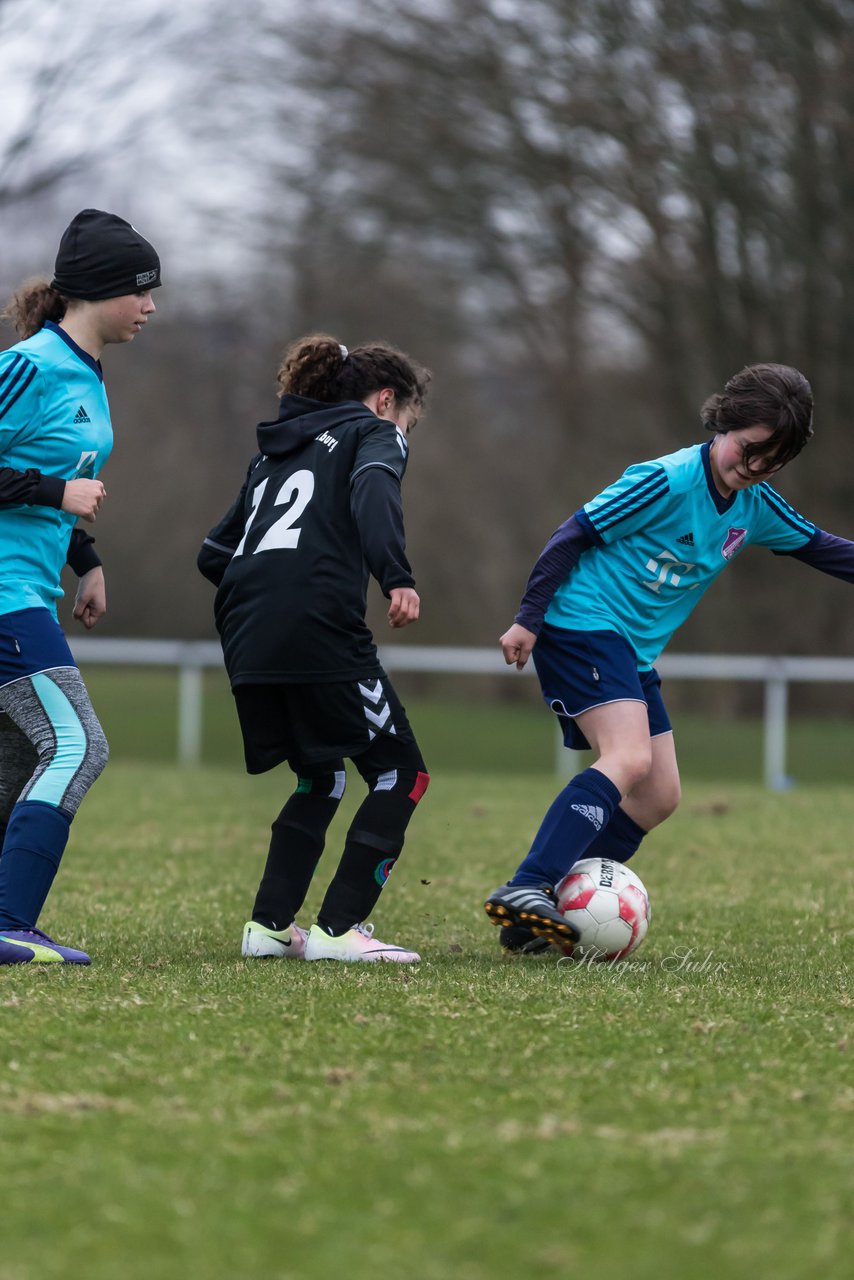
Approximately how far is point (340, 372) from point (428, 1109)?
2.63m

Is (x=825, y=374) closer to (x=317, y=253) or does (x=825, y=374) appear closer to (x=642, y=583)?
(x=317, y=253)

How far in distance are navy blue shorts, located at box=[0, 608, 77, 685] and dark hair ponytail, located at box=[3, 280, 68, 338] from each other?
0.88 meters

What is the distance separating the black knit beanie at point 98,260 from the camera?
468 centimetres

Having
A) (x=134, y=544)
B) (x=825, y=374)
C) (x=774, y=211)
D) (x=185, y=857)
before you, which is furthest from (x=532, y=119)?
(x=185, y=857)

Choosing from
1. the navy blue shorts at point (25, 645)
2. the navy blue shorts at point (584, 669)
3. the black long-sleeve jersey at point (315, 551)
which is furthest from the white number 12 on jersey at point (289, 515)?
the navy blue shorts at point (584, 669)

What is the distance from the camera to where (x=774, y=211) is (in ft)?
64.2

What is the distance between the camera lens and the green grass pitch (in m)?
2.31

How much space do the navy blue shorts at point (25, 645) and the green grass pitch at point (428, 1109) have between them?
0.81 meters

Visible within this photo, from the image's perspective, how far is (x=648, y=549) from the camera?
5.09 metres

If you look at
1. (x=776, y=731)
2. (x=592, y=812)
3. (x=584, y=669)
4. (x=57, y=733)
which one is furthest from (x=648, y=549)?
(x=776, y=731)

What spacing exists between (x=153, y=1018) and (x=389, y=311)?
20.2 meters

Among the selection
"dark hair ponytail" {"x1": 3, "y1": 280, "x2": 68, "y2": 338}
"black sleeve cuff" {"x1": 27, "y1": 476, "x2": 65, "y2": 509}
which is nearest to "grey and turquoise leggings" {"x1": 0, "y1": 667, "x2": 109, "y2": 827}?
"black sleeve cuff" {"x1": 27, "y1": 476, "x2": 65, "y2": 509}

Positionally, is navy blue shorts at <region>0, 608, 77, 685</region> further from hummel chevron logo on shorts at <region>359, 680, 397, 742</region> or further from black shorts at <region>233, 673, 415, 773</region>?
hummel chevron logo on shorts at <region>359, 680, 397, 742</region>

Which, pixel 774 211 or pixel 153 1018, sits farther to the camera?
pixel 774 211
